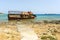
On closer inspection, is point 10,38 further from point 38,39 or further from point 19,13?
point 19,13

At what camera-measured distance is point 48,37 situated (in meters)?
→ 9.96

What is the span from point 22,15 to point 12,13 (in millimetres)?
3148

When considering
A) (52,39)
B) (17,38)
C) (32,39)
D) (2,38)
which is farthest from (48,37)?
(2,38)

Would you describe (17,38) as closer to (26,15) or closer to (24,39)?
(24,39)

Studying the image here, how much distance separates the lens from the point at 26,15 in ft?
133

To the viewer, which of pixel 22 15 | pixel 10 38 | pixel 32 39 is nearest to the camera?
pixel 32 39

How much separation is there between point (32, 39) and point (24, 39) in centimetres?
42

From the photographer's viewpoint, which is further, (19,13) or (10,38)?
(19,13)

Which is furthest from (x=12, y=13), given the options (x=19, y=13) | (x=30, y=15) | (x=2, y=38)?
(x=2, y=38)

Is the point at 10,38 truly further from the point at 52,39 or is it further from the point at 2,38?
the point at 52,39

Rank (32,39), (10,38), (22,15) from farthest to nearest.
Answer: (22,15), (10,38), (32,39)

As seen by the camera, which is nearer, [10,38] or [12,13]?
[10,38]

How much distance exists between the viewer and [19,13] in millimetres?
42500

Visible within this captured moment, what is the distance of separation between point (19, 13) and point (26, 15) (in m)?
2.64
